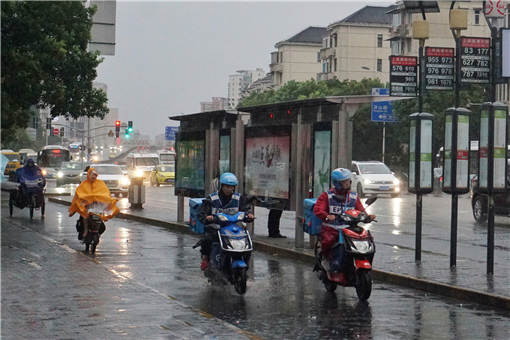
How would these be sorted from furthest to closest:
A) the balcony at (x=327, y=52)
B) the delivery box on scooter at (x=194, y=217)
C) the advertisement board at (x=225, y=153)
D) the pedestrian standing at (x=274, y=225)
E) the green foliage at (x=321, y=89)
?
1. the balcony at (x=327, y=52)
2. the green foliage at (x=321, y=89)
3. the advertisement board at (x=225, y=153)
4. the pedestrian standing at (x=274, y=225)
5. the delivery box on scooter at (x=194, y=217)

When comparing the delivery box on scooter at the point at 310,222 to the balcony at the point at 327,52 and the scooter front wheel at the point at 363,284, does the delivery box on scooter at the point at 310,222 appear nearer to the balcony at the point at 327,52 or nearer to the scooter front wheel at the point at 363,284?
the scooter front wheel at the point at 363,284

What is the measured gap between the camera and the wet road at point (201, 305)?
8.99 meters

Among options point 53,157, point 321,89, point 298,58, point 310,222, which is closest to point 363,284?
point 310,222

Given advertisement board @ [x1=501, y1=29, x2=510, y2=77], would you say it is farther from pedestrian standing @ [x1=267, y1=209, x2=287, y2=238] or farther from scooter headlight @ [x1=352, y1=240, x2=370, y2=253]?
pedestrian standing @ [x1=267, y1=209, x2=287, y2=238]

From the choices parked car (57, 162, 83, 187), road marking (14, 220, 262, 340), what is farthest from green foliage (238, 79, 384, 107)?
road marking (14, 220, 262, 340)

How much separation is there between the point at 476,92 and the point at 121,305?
6198cm

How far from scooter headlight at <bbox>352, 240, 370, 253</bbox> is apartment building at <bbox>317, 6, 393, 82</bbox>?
102295mm

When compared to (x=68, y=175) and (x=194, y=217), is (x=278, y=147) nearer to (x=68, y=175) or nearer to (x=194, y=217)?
(x=194, y=217)

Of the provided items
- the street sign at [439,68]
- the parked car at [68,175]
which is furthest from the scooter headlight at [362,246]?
the parked car at [68,175]

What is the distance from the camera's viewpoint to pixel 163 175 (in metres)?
61.9

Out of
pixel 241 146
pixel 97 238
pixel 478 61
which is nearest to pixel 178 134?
pixel 241 146

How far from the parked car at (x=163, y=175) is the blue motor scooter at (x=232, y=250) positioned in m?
A: 49.9

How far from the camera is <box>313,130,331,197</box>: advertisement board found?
15.9 metres

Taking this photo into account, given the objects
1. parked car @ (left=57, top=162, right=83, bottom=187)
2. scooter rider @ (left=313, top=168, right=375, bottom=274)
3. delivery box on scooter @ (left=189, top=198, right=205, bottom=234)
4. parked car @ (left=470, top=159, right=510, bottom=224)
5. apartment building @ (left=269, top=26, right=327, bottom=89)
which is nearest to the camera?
scooter rider @ (left=313, top=168, right=375, bottom=274)
